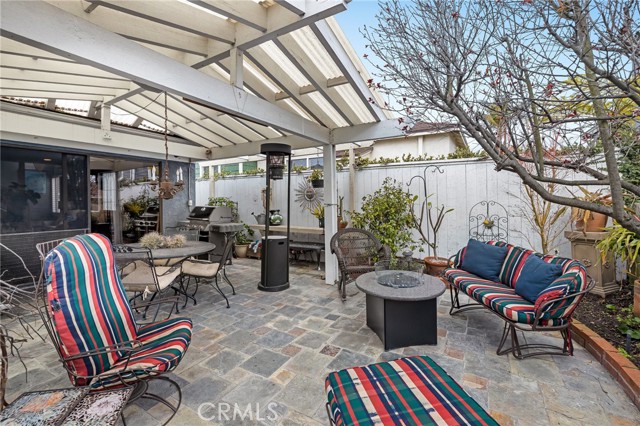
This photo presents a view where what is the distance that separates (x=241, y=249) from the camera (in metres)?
7.58

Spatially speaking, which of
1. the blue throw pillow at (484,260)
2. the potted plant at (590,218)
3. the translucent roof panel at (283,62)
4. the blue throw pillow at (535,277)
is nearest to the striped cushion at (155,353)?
the translucent roof panel at (283,62)

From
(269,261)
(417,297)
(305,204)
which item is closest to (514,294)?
(417,297)

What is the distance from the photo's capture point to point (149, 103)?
5.05 meters

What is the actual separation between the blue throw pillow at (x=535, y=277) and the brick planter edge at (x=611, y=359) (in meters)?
0.63

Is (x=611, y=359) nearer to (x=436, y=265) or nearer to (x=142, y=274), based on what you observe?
(x=436, y=265)

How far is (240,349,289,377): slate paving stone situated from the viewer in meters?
2.55

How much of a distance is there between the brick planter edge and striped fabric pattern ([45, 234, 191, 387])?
10.8 feet

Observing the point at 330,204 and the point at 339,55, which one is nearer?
the point at 339,55

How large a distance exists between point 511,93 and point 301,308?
336 cm

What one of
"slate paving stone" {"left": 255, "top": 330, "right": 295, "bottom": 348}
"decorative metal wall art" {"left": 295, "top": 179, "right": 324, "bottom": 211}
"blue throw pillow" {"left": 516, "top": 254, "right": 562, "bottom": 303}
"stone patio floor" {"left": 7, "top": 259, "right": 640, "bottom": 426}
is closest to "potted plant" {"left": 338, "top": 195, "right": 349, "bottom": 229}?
"decorative metal wall art" {"left": 295, "top": 179, "right": 324, "bottom": 211}

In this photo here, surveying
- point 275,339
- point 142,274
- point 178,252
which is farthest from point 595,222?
point 142,274

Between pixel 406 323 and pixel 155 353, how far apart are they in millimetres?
2264

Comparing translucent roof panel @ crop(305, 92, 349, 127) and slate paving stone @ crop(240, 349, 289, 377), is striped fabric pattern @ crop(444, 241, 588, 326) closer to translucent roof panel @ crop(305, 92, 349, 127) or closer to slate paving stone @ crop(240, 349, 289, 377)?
slate paving stone @ crop(240, 349, 289, 377)

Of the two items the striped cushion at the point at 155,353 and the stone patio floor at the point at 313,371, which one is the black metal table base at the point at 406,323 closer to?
the stone patio floor at the point at 313,371
